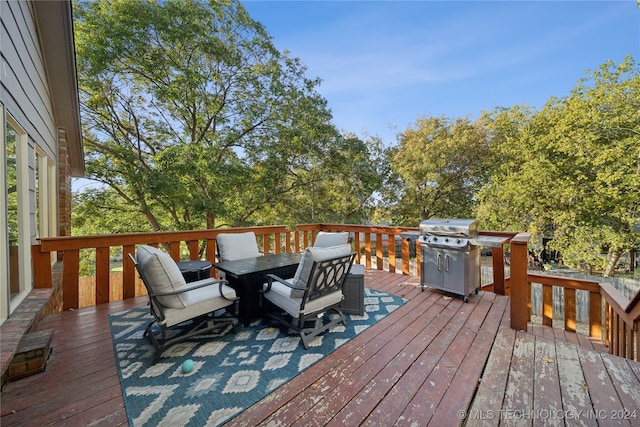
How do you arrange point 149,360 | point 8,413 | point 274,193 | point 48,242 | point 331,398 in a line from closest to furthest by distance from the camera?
point 8,413 → point 331,398 → point 149,360 → point 48,242 → point 274,193

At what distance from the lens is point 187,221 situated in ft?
26.4

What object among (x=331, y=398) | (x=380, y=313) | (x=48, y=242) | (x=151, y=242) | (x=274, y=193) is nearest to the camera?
(x=331, y=398)

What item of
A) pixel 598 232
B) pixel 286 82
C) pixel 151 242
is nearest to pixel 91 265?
pixel 151 242

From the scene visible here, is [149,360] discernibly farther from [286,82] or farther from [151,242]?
[286,82]

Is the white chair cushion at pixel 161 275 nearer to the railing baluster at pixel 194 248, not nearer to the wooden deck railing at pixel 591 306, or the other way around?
the railing baluster at pixel 194 248

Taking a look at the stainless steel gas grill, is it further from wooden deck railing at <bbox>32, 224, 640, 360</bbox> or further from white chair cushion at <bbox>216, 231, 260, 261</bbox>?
white chair cushion at <bbox>216, 231, 260, 261</bbox>

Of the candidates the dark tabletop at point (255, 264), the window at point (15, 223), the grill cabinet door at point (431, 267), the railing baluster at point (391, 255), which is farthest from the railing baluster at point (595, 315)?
the window at point (15, 223)

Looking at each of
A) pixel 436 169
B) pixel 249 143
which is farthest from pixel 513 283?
pixel 436 169

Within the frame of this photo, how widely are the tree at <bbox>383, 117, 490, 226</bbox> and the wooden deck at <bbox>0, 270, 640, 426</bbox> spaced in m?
9.47

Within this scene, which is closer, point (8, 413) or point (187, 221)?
point (8, 413)

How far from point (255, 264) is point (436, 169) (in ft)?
34.0

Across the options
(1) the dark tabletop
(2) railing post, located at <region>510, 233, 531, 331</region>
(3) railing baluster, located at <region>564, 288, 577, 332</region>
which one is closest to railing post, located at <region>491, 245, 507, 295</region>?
(3) railing baluster, located at <region>564, 288, 577, 332</region>

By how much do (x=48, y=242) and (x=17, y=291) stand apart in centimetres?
70

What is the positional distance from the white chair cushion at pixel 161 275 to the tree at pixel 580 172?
11.7m
